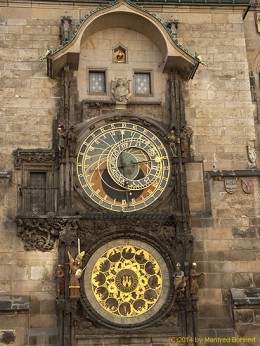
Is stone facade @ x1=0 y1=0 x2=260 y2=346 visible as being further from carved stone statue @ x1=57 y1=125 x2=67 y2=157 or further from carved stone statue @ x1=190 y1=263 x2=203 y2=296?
carved stone statue @ x1=190 y1=263 x2=203 y2=296

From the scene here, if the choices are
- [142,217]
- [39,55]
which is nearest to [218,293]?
[142,217]

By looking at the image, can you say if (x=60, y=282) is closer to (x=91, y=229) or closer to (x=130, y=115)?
(x=91, y=229)

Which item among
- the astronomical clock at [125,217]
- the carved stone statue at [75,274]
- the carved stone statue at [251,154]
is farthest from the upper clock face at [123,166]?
the carved stone statue at [251,154]

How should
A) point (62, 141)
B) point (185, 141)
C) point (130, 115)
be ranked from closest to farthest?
point (62, 141) → point (185, 141) → point (130, 115)

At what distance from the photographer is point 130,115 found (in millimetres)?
15758

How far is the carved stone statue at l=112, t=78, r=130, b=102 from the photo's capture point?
15.9 metres

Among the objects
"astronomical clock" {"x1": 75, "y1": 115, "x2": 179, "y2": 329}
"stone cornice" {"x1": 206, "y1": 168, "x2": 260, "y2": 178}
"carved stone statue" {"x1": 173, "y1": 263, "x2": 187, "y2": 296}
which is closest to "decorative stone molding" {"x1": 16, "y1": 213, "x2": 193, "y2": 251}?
"astronomical clock" {"x1": 75, "y1": 115, "x2": 179, "y2": 329}

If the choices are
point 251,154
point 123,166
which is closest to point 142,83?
point 123,166

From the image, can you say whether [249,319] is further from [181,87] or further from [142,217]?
[181,87]

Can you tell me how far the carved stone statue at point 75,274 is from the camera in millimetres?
14023

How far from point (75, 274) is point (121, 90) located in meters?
4.39

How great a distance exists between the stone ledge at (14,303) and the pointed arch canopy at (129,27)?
16.4 feet

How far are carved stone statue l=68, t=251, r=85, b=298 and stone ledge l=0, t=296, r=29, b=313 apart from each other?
95 cm

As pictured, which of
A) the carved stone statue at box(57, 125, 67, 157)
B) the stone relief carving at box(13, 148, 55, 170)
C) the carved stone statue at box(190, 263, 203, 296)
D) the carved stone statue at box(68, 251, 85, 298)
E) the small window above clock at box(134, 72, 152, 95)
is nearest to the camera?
the carved stone statue at box(68, 251, 85, 298)
